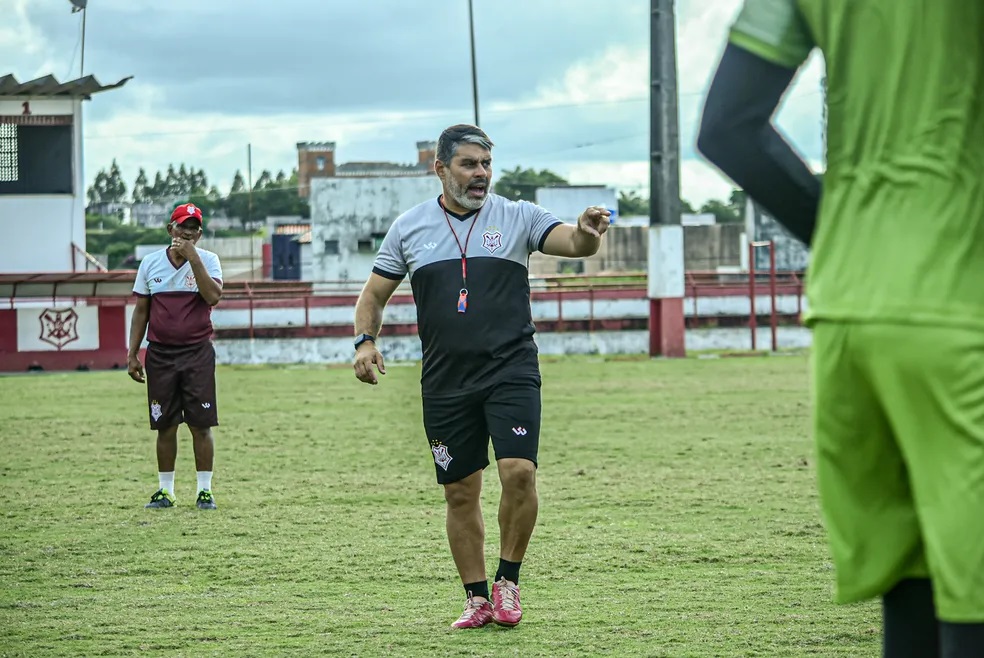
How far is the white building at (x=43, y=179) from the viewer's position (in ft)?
115

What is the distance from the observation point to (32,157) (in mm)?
35250

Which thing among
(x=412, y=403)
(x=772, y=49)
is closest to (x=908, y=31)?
(x=772, y=49)

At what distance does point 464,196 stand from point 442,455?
3.60 ft

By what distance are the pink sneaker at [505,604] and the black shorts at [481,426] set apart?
19.5 inches

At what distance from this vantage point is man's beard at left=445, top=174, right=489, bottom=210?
6.67 metres

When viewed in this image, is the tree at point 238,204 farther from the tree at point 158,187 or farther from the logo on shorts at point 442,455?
the logo on shorts at point 442,455

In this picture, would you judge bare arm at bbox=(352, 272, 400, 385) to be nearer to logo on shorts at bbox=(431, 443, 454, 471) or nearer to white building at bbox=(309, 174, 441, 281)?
logo on shorts at bbox=(431, 443, 454, 471)

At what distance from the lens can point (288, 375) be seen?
92.1 feet

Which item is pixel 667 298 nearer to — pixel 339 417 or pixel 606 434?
pixel 339 417

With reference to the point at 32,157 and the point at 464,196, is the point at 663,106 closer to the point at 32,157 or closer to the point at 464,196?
the point at 32,157

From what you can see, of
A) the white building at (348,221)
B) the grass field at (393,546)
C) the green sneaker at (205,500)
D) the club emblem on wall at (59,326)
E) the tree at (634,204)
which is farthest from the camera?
the tree at (634,204)

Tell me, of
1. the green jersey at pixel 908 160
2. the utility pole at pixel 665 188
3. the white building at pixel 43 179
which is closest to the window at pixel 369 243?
the white building at pixel 43 179

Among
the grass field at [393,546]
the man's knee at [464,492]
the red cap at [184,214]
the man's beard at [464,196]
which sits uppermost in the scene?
the red cap at [184,214]

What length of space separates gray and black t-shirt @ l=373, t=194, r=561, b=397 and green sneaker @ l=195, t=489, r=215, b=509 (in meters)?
4.48
